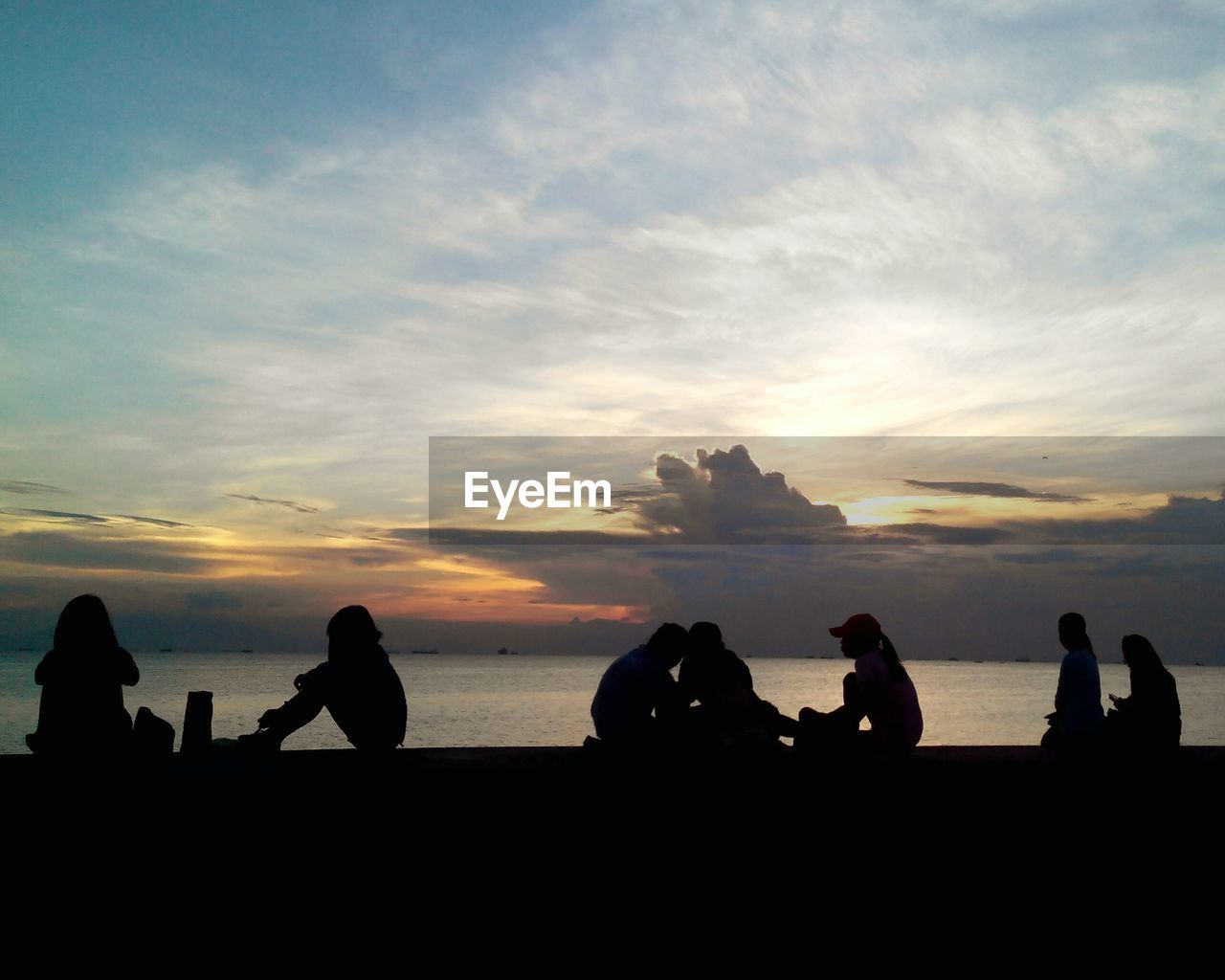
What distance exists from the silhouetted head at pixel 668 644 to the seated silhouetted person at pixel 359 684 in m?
2.01

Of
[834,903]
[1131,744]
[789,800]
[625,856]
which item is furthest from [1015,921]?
[1131,744]

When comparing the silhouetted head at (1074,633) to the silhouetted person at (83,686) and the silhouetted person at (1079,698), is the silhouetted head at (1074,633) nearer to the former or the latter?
the silhouetted person at (1079,698)

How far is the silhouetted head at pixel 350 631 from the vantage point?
23.4 feet

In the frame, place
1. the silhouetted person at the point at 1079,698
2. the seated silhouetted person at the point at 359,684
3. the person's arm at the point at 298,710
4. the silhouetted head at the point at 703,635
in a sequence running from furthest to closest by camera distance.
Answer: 1. the silhouetted person at the point at 1079,698
2. the silhouetted head at the point at 703,635
3. the seated silhouetted person at the point at 359,684
4. the person's arm at the point at 298,710

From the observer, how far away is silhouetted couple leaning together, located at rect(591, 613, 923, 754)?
677 cm

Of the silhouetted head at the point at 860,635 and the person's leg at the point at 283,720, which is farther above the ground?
the silhouetted head at the point at 860,635

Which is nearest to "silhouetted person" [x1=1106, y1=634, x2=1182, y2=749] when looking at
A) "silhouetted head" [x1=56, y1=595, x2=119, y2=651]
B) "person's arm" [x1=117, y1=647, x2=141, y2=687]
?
"person's arm" [x1=117, y1=647, x2=141, y2=687]

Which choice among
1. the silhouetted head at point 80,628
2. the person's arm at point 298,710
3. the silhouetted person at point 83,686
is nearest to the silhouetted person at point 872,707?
the person's arm at point 298,710

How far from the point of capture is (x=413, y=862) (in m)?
5.73

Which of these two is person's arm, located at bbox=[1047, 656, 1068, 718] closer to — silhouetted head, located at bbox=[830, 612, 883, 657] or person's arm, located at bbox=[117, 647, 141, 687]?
silhouetted head, located at bbox=[830, 612, 883, 657]

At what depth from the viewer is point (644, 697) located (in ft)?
25.6

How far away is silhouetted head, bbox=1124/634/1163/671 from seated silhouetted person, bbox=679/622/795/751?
3908mm

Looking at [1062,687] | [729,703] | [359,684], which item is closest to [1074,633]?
[1062,687]

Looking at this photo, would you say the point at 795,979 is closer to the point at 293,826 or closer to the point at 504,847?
the point at 504,847
